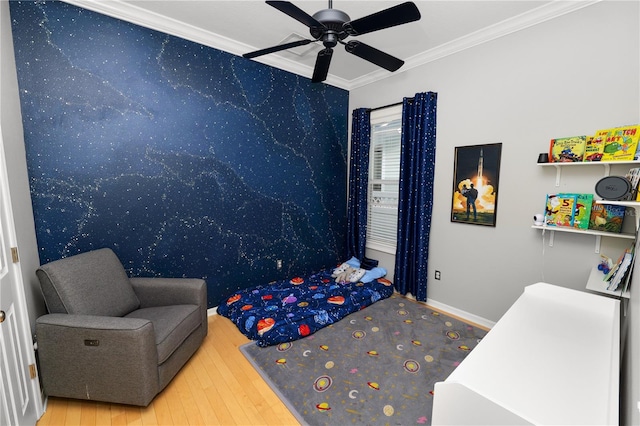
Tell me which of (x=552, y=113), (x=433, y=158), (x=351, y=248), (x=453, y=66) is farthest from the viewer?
(x=351, y=248)

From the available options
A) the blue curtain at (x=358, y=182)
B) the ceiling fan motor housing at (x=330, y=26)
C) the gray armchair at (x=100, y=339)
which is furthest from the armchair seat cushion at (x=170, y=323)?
the blue curtain at (x=358, y=182)

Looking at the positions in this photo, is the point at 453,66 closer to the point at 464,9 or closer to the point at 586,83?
the point at 464,9

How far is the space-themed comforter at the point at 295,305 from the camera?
2.40 metres

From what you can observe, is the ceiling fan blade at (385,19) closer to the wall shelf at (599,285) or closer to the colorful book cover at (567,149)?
the colorful book cover at (567,149)

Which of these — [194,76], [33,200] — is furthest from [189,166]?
[33,200]

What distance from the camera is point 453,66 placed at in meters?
2.74

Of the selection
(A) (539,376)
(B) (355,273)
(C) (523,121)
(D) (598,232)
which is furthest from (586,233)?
(B) (355,273)

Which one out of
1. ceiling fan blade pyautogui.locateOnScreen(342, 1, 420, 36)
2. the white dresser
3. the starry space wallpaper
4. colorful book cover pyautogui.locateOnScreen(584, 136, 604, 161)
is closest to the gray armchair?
the starry space wallpaper

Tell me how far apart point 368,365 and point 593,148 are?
88.3 inches

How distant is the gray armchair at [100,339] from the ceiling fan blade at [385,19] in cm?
211

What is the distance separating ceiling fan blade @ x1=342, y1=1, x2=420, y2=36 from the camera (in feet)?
4.59

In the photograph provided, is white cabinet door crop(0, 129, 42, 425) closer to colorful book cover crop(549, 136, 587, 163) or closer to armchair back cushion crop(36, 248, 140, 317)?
armchair back cushion crop(36, 248, 140, 317)

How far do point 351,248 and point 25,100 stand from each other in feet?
11.4

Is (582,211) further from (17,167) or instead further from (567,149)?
(17,167)
